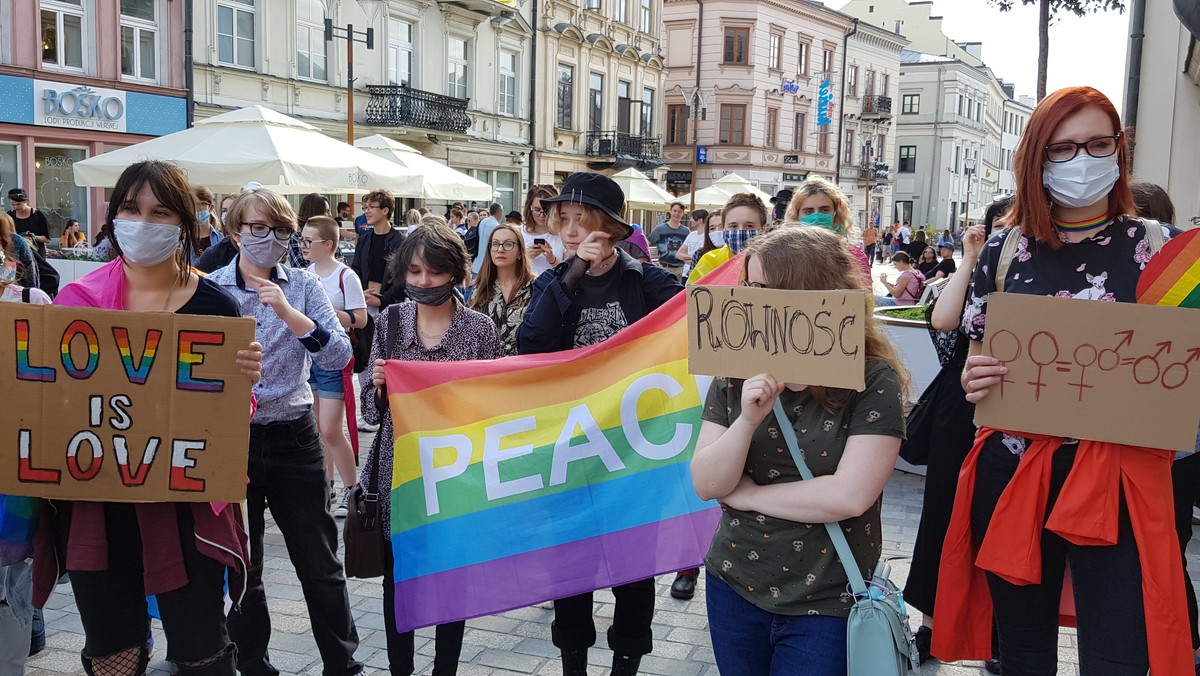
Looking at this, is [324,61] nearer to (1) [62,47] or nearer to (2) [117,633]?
(1) [62,47]

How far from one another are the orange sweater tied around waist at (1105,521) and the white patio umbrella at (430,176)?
11.7 meters

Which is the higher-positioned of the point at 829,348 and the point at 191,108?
the point at 191,108

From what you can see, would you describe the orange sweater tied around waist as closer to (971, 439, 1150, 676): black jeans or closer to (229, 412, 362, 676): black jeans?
(971, 439, 1150, 676): black jeans

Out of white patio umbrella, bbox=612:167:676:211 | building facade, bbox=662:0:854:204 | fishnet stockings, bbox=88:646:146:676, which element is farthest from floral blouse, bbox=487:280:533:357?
building facade, bbox=662:0:854:204

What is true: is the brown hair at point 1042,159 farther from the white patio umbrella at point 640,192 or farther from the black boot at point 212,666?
the white patio umbrella at point 640,192

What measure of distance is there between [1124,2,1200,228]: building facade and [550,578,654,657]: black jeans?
26.0 feet

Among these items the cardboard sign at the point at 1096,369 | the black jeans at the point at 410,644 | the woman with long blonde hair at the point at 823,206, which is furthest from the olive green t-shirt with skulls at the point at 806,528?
the woman with long blonde hair at the point at 823,206

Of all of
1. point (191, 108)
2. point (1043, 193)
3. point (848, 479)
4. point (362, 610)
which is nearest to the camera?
point (848, 479)

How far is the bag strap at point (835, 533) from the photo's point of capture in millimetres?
2391

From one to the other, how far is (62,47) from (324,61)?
6347mm

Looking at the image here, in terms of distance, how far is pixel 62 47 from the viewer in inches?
694

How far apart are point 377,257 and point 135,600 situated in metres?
5.38

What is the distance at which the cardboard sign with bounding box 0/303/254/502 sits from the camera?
3.01 m

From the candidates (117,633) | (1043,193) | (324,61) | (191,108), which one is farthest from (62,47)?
(1043,193)
